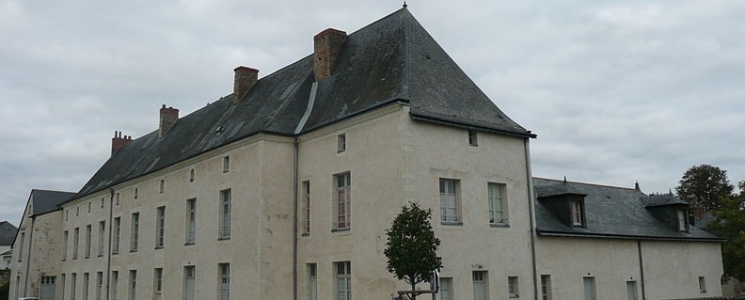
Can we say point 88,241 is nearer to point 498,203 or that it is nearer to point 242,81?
point 242,81

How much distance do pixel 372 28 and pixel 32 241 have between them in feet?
90.6

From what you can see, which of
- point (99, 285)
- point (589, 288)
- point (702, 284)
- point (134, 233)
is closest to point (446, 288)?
point (589, 288)

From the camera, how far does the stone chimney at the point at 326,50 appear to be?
23.5m

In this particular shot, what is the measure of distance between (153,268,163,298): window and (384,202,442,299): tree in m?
15.5

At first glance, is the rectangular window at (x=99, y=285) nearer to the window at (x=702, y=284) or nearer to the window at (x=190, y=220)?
the window at (x=190, y=220)

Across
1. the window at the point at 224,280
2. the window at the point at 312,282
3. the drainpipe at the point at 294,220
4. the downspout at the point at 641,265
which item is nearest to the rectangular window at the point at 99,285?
the window at the point at 224,280

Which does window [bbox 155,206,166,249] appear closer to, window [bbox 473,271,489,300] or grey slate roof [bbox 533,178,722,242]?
window [bbox 473,271,489,300]

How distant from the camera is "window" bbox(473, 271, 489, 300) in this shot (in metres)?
18.7

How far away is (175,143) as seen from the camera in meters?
30.4

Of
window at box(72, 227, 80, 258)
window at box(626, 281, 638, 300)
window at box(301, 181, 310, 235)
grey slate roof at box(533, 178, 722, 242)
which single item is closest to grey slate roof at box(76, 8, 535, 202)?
window at box(301, 181, 310, 235)

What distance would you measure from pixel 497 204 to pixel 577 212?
4.74 meters

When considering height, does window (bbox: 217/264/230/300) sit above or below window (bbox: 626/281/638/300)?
above

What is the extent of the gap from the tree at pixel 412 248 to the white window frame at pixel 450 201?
3.72 metres

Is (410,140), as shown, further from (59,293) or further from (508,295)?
(59,293)
